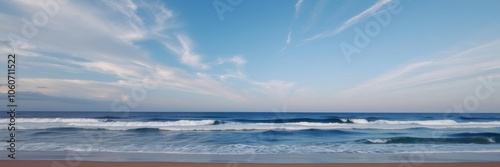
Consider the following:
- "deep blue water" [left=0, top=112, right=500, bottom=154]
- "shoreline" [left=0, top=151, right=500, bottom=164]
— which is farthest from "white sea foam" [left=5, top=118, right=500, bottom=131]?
"shoreline" [left=0, top=151, right=500, bottom=164]

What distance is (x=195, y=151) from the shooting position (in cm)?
1032

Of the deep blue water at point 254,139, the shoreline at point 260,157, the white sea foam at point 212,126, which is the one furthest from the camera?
the white sea foam at point 212,126

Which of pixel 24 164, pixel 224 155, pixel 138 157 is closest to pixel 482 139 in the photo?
pixel 224 155

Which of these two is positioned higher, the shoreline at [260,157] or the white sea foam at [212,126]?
the white sea foam at [212,126]

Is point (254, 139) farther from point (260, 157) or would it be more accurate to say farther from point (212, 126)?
point (212, 126)

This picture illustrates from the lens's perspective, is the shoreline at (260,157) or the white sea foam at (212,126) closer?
the shoreline at (260,157)

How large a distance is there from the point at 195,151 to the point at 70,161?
11.7ft

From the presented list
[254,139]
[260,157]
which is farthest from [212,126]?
[260,157]

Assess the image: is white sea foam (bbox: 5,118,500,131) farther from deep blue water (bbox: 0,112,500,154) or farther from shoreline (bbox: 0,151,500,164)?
shoreline (bbox: 0,151,500,164)

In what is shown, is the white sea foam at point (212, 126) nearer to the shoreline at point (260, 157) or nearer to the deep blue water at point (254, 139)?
the deep blue water at point (254, 139)

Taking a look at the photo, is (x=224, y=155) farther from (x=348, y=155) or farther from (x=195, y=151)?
(x=348, y=155)

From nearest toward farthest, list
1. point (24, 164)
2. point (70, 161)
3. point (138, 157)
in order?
point (24, 164) < point (70, 161) < point (138, 157)

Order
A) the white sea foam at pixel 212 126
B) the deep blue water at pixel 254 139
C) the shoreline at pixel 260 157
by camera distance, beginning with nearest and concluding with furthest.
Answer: the shoreline at pixel 260 157
the deep blue water at pixel 254 139
the white sea foam at pixel 212 126

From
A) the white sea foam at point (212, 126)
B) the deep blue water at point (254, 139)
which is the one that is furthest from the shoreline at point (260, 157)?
the white sea foam at point (212, 126)
